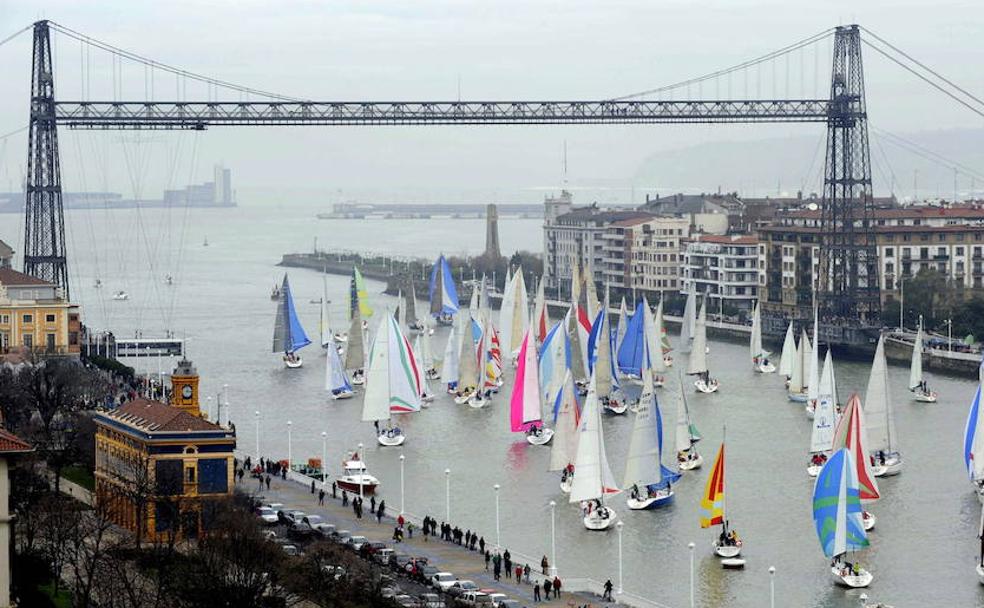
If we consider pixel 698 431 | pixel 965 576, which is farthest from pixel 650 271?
pixel 965 576

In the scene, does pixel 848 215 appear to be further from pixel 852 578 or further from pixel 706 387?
pixel 852 578

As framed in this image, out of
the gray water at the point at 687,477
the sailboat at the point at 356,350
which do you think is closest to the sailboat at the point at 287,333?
the gray water at the point at 687,477

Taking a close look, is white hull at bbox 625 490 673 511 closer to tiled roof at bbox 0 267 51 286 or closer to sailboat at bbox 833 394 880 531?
sailboat at bbox 833 394 880 531

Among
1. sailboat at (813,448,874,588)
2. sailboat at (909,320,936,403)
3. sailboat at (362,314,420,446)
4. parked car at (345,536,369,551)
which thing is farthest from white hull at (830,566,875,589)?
sailboat at (909,320,936,403)

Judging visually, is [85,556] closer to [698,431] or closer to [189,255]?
[698,431]

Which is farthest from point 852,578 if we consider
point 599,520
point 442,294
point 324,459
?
point 442,294

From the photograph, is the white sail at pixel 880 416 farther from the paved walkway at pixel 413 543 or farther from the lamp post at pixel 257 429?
the lamp post at pixel 257 429
